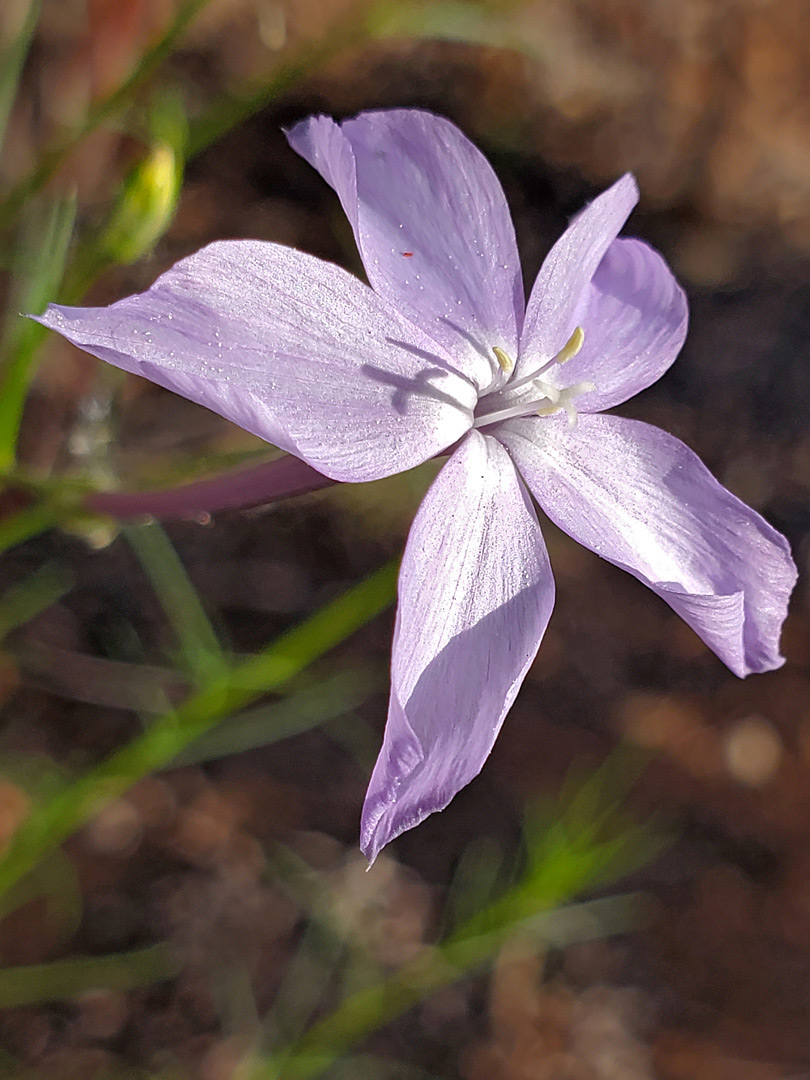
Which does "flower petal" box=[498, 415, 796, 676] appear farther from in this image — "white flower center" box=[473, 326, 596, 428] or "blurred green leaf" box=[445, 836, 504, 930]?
"blurred green leaf" box=[445, 836, 504, 930]

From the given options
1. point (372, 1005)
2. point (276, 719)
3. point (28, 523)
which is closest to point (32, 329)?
point (28, 523)

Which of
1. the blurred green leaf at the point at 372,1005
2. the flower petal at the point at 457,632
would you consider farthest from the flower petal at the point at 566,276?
the blurred green leaf at the point at 372,1005

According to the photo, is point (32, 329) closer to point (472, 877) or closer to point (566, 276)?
point (566, 276)

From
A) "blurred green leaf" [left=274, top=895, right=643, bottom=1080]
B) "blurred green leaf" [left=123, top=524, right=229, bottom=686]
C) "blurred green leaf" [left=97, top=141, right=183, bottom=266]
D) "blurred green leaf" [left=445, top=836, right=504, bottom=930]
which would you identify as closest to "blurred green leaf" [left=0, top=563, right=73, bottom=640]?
"blurred green leaf" [left=123, top=524, right=229, bottom=686]

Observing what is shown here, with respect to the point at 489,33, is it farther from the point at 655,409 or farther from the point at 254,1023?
the point at 254,1023

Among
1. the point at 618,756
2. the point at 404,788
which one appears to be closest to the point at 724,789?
the point at 618,756

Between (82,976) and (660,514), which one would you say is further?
(82,976)
